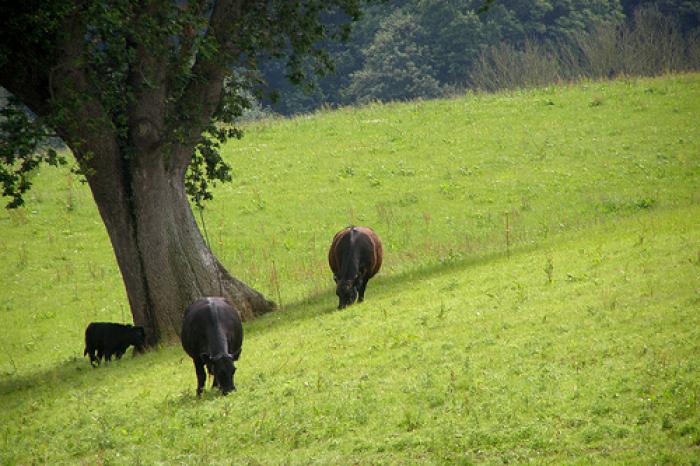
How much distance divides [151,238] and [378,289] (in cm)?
575

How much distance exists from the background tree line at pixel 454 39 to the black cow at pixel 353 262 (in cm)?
5447

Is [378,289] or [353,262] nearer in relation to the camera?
[353,262]

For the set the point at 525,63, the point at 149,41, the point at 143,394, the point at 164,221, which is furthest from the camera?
the point at 525,63

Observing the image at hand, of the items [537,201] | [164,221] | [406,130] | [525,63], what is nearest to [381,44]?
[525,63]

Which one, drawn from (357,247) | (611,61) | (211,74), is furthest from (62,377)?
(611,61)

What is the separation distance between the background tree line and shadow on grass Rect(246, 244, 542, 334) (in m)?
51.9

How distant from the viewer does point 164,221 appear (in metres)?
24.1

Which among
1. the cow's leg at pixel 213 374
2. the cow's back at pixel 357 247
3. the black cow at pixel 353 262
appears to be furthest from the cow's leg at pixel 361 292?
the cow's leg at pixel 213 374

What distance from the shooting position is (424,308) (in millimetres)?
20484

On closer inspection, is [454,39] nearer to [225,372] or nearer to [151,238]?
[151,238]

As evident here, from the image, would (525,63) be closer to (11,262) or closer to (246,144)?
(246,144)

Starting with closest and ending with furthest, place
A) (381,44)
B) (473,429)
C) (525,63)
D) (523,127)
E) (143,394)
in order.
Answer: (473,429)
(143,394)
(523,127)
(525,63)
(381,44)

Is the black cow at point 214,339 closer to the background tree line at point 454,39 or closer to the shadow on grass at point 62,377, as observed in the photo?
the shadow on grass at point 62,377

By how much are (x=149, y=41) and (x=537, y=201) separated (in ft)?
64.8
